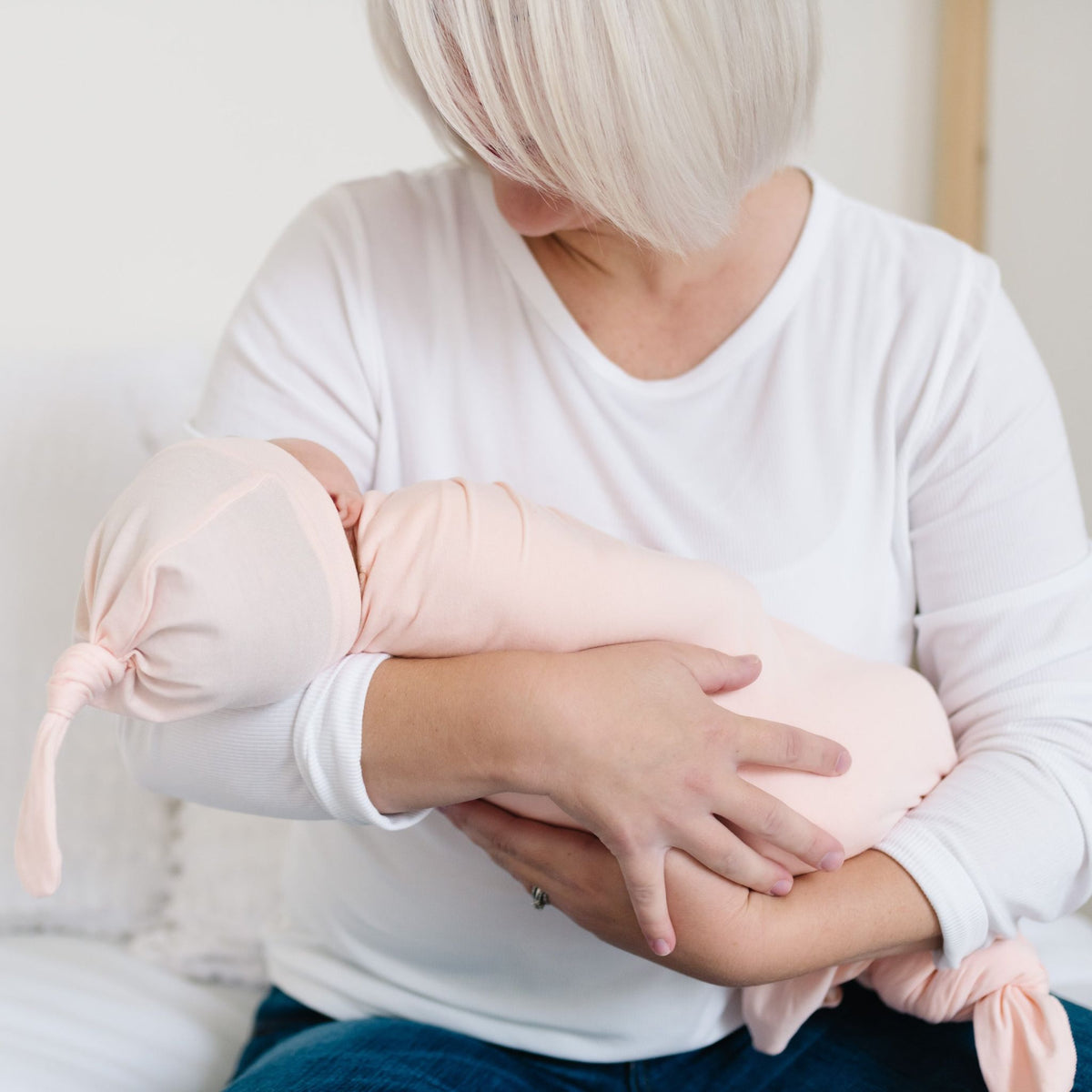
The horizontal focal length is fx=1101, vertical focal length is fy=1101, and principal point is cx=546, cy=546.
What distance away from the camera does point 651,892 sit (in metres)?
0.77

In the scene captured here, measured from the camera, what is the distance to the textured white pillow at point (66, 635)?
1.33 metres

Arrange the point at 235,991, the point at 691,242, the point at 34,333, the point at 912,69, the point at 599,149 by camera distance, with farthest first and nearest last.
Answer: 1. the point at 912,69
2. the point at 34,333
3. the point at 235,991
4. the point at 691,242
5. the point at 599,149

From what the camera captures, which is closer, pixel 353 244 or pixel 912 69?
pixel 353 244

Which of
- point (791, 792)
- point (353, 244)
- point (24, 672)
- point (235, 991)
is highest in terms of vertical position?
point (353, 244)

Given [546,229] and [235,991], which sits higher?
[546,229]

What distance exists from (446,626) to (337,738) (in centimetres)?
11

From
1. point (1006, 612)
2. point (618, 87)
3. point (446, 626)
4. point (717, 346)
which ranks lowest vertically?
point (1006, 612)

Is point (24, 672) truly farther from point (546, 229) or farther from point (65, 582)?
point (546, 229)

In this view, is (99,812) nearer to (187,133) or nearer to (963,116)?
(187,133)

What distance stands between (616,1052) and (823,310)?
0.70 metres

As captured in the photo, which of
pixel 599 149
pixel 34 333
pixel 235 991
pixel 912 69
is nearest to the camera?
pixel 599 149

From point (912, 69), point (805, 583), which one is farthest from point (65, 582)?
point (912, 69)

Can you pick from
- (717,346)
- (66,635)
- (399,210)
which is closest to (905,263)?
(717,346)

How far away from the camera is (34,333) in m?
1.59
